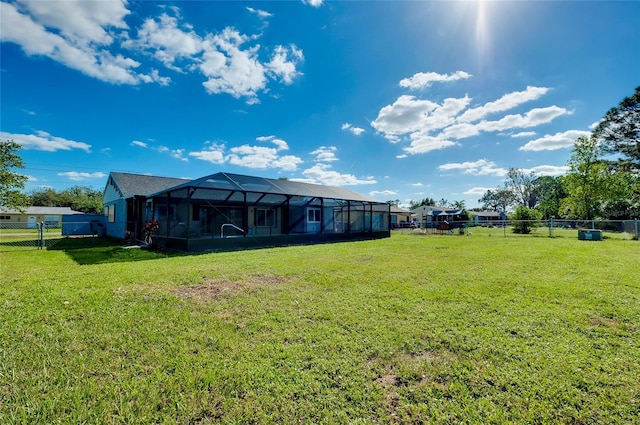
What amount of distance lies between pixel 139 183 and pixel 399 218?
32995 millimetres

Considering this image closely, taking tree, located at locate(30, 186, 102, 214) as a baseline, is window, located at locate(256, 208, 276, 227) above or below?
below

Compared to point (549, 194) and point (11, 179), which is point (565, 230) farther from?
point (549, 194)

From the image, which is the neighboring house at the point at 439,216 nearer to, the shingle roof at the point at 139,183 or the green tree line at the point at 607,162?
the green tree line at the point at 607,162

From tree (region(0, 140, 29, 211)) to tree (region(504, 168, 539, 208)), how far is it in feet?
214

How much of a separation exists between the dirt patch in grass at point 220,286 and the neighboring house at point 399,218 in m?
24.3

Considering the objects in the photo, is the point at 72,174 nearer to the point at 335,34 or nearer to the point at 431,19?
the point at 335,34

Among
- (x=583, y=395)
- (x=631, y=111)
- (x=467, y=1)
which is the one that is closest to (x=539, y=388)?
(x=583, y=395)

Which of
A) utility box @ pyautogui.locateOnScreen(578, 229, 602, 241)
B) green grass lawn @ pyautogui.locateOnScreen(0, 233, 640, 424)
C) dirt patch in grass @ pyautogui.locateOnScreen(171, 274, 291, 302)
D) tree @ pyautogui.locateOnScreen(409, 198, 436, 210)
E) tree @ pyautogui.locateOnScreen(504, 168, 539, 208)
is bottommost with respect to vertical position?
green grass lawn @ pyautogui.locateOnScreen(0, 233, 640, 424)

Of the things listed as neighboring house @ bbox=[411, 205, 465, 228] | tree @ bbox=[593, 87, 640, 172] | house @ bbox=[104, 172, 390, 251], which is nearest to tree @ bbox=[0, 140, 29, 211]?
house @ bbox=[104, 172, 390, 251]

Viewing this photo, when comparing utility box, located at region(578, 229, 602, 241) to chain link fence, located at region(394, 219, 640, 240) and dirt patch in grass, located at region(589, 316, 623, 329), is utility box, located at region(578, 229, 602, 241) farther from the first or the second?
dirt patch in grass, located at region(589, 316, 623, 329)

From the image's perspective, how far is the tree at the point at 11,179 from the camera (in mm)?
13047

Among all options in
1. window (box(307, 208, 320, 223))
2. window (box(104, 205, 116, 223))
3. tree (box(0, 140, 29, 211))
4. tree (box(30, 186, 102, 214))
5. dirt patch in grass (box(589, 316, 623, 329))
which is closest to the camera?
dirt patch in grass (box(589, 316, 623, 329))

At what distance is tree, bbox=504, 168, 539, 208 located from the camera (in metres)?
52.8

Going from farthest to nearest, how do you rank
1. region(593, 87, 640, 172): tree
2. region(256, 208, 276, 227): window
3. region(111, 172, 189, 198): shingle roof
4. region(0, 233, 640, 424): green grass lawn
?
region(593, 87, 640, 172): tree, region(256, 208, 276, 227): window, region(111, 172, 189, 198): shingle roof, region(0, 233, 640, 424): green grass lawn
